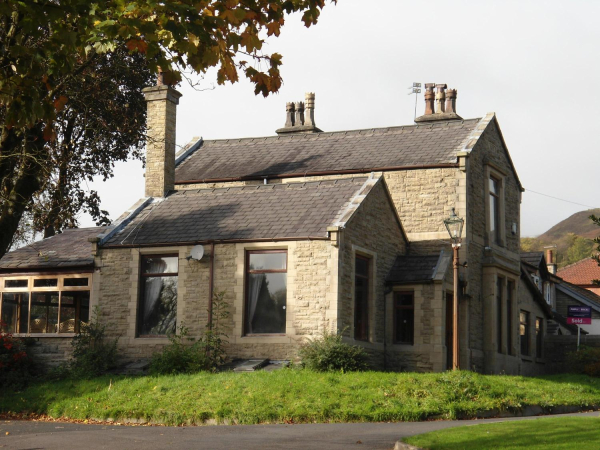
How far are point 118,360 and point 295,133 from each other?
13610 mm

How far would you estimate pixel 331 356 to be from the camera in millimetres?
A: 21094

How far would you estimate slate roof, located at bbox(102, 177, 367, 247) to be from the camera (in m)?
23.5

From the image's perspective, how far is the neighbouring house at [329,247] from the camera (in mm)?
22953

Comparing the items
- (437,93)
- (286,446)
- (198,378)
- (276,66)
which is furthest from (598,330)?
(276,66)

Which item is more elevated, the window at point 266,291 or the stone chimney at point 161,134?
the stone chimney at point 161,134

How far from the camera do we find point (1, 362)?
2281 cm

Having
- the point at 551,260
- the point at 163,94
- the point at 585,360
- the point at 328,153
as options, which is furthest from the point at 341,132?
the point at 551,260

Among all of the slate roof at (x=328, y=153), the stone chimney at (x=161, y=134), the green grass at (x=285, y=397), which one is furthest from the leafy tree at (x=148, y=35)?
the slate roof at (x=328, y=153)

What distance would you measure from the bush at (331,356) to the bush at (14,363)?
7.56 m

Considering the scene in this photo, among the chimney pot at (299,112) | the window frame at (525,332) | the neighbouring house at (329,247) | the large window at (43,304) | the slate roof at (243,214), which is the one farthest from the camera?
the chimney pot at (299,112)

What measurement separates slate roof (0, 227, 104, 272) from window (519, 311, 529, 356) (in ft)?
52.9

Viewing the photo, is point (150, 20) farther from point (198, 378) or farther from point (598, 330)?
point (598, 330)

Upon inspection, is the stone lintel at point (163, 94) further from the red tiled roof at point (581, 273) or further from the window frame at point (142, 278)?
the red tiled roof at point (581, 273)

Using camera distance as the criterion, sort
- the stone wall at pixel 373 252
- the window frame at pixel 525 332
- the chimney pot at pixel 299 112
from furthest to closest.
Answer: the chimney pot at pixel 299 112 < the window frame at pixel 525 332 < the stone wall at pixel 373 252
